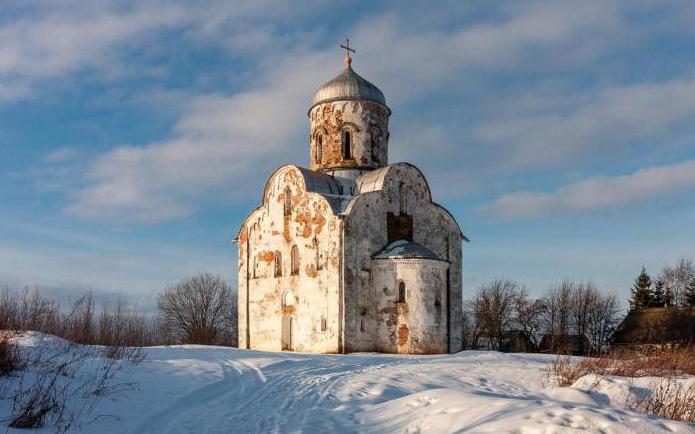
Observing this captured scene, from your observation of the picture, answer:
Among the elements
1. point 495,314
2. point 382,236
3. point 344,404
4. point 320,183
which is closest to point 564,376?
point 344,404

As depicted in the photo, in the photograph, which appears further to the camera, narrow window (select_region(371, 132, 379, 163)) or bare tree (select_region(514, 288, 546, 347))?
bare tree (select_region(514, 288, 546, 347))

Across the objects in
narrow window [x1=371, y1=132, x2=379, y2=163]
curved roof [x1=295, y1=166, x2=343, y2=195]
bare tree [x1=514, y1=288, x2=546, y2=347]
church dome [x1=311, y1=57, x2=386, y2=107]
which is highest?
church dome [x1=311, y1=57, x2=386, y2=107]

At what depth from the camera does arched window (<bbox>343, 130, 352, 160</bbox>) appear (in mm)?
27219

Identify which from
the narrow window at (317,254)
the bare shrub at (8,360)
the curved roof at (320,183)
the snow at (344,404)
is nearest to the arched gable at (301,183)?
the curved roof at (320,183)

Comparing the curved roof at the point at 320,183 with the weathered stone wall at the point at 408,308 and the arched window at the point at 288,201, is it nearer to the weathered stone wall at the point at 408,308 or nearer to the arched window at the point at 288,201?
the arched window at the point at 288,201

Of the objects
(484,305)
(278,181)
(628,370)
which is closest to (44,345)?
(628,370)

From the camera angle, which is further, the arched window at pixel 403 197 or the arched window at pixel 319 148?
the arched window at pixel 319 148

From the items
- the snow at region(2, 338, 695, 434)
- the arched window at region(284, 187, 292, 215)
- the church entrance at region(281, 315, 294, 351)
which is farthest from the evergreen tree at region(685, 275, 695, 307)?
the snow at region(2, 338, 695, 434)

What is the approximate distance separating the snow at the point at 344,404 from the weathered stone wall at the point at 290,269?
9.54 meters

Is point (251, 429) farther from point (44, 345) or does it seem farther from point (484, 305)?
point (484, 305)

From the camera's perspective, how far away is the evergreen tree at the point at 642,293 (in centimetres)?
4322

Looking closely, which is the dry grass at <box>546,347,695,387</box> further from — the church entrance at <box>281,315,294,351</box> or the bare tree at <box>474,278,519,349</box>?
the bare tree at <box>474,278,519,349</box>

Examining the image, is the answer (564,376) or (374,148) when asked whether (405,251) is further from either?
(564,376)

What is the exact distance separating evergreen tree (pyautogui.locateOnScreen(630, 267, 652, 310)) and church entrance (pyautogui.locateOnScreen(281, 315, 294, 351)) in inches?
1139
